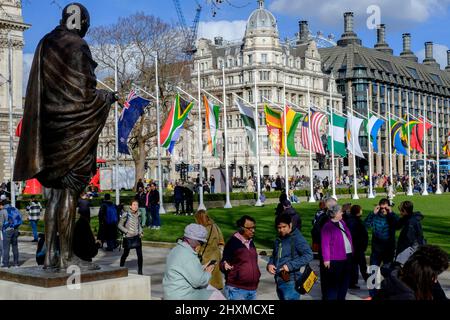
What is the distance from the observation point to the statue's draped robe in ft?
26.6

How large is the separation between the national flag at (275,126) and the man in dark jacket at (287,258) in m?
26.2

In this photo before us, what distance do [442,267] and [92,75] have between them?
4866 mm

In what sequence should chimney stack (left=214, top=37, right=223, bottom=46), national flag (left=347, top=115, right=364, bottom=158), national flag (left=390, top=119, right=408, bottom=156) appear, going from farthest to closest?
chimney stack (left=214, top=37, right=223, bottom=46)
national flag (left=390, top=119, right=408, bottom=156)
national flag (left=347, top=115, right=364, bottom=158)

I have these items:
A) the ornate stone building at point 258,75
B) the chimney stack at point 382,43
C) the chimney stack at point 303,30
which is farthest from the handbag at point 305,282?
the chimney stack at point 382,43

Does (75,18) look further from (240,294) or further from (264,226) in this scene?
(264,226)

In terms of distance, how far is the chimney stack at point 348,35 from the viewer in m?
113

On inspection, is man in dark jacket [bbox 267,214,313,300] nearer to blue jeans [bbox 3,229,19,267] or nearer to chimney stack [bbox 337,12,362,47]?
blue jeans [bbox 3,229,19,267]

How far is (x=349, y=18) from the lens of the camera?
114m

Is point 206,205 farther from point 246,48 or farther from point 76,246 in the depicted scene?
point 246,48

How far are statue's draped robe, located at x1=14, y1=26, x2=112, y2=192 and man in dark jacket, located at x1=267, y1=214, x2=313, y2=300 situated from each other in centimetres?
253

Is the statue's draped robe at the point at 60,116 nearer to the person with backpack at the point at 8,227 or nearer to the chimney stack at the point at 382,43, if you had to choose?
the person with backpack at the point at 8,227

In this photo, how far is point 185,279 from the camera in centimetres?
621

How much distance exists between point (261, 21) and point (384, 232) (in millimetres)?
77571

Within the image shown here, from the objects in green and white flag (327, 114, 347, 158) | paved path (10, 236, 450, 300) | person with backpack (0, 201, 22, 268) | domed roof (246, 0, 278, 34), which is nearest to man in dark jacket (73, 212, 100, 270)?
paved path (10, 236, 450, 300)
